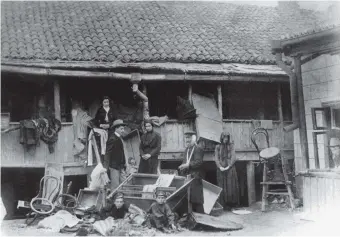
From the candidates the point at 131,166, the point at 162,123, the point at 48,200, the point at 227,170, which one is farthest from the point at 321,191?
the point at 48,200

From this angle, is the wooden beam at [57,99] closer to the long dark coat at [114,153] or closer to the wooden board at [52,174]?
the wooden board at [52,174]

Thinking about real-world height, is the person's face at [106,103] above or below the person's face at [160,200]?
above

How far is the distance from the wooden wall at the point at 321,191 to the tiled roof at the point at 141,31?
5207mm

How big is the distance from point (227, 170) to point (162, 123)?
2225 millimetres

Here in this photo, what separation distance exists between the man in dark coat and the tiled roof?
3530mm

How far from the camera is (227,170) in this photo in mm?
11609

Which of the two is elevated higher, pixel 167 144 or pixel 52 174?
pixel 167 144

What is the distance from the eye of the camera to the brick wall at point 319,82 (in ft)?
32.6

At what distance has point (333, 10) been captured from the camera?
37.9 feet

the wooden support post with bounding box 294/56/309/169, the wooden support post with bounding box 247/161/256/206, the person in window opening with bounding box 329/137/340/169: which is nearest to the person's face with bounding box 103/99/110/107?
the wooden support post with bounding box 247/161/256/206

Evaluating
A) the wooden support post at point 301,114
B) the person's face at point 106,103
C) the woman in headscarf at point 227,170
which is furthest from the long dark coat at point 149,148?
the wooden support post at point 301,114

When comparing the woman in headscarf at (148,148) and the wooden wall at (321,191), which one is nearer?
the wooden wall at (321,191)

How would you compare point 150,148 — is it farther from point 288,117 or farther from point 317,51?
point 288,117

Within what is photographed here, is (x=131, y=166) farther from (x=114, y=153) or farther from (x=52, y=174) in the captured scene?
(x=52, y=174)
